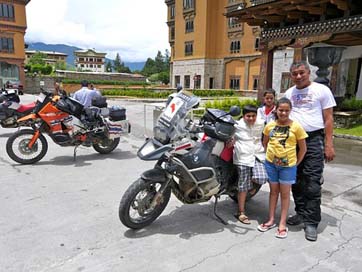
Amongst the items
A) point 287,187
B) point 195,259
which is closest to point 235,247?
point 195,259

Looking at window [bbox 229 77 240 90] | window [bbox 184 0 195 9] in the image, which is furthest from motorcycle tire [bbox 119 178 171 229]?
window [bbox 184 0 195 9]

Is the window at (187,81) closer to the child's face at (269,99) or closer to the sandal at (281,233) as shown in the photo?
the child's face at (269,99)

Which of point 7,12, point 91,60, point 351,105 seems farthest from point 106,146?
point 91,60

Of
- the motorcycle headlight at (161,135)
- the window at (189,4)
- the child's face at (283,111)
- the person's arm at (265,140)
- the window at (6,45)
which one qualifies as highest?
the window at (189,4)

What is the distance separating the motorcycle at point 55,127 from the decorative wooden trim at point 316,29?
7012 mm

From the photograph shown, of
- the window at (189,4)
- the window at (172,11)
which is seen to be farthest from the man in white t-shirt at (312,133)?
the window at (172,11)

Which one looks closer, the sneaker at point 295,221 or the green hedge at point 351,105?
the sneaker at point 295,221

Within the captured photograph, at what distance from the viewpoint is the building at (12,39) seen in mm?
34469

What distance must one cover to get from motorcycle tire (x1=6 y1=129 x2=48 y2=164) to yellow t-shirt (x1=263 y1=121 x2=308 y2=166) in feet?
13.9

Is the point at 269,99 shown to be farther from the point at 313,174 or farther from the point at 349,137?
the point at 349,137

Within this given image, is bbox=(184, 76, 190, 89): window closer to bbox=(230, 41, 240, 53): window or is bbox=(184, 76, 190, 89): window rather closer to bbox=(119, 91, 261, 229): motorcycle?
bbox=(230, 41, 240, 53): window

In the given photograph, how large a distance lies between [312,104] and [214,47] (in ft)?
117

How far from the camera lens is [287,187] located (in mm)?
3111

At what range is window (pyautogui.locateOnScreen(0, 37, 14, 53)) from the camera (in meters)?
34.6
